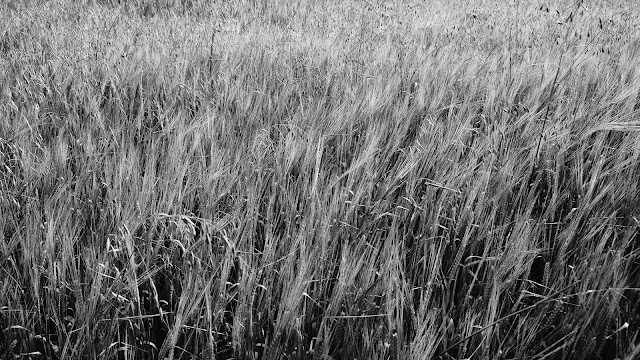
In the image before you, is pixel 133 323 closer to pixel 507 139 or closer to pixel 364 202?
pixel 364 202

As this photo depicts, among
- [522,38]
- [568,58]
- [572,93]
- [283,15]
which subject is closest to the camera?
[572,93]

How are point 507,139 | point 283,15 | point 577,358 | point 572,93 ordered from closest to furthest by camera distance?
→ point 577,358, point 507,139, point 572,93, point 283,15

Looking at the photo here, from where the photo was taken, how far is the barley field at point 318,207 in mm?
890

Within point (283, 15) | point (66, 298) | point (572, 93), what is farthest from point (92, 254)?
point (283, 15)

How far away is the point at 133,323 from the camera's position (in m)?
0.90

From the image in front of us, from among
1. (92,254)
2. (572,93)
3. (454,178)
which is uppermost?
(572,93)

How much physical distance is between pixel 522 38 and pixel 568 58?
0.70 meters

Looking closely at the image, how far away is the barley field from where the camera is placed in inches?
35.0

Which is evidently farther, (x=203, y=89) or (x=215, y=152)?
(x=203, y=89)

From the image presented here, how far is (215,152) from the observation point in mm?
1340

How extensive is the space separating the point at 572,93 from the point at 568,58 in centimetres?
49

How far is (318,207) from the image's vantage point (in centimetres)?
112

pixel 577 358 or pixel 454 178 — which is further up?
pixel 454 178

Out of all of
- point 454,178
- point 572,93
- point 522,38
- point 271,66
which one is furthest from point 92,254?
point 522,38
